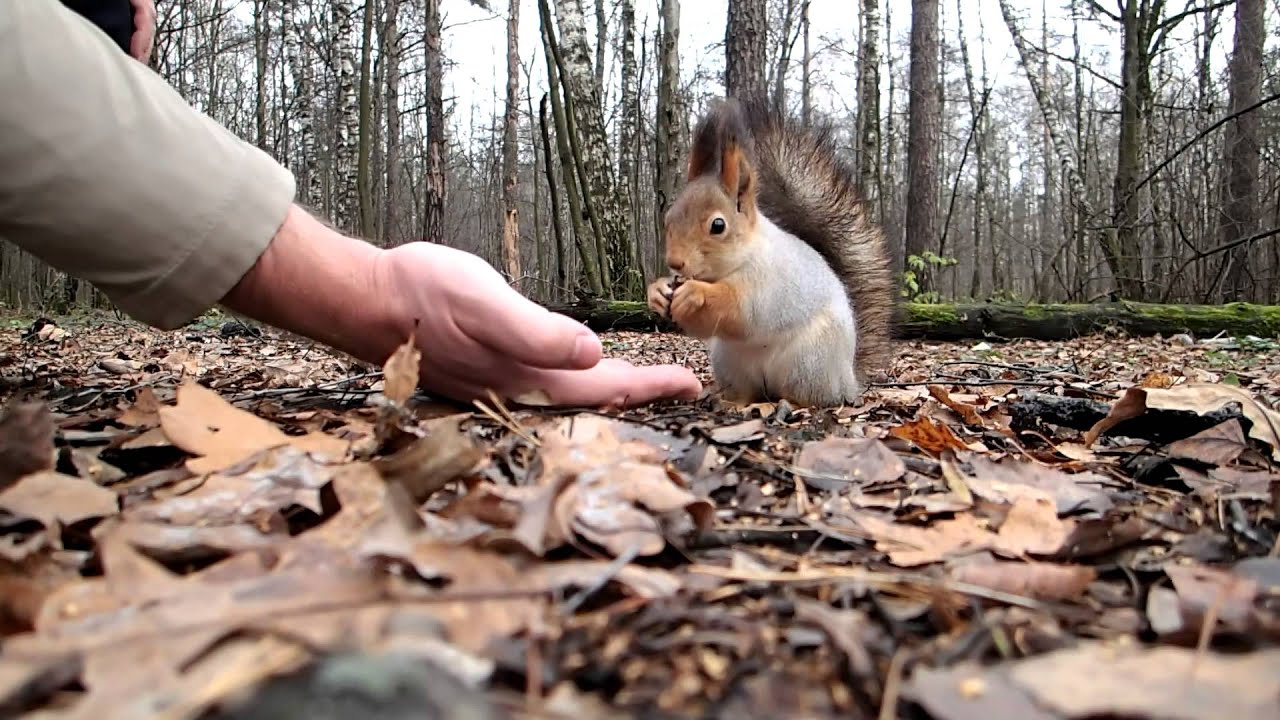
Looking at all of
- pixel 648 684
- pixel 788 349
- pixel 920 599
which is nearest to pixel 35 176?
pixel 648 684

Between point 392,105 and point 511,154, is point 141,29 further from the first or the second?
point 511,154

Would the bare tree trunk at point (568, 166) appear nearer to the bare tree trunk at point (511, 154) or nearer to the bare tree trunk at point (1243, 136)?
the bare tree trunk at point (511, 154)

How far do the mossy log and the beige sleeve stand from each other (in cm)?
388

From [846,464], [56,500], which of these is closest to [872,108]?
[846,464]

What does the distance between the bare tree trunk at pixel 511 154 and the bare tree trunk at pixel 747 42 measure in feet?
15.0

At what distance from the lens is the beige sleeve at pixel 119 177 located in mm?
1018

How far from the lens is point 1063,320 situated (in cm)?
502

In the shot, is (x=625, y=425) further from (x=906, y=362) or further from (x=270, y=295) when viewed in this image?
(x=906, y=362)

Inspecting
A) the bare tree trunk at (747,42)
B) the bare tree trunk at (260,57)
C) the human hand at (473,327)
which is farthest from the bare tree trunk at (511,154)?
the human hand at (473,327)

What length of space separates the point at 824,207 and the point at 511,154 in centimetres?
1162

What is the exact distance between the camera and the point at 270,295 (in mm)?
1302

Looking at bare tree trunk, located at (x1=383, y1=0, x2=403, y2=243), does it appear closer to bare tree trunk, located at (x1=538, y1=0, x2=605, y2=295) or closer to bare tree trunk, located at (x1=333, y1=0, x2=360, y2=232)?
bare tree trunk, located at (x1=333, y1=0, x2=360, y2=232)

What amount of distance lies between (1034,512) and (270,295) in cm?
111

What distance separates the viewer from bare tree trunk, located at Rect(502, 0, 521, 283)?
1011 centimetres
